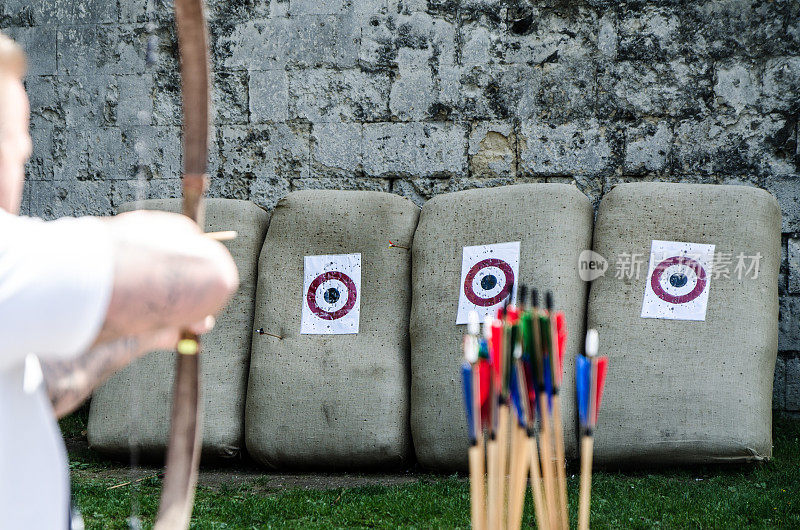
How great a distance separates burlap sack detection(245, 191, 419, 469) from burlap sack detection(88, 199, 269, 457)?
8cm

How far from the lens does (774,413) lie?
321 cm

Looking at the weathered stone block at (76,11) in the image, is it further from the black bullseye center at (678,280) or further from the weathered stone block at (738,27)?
the black bullseye center at (678,280)

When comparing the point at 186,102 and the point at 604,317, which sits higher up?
the point at 186,102

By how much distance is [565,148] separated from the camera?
3400 mm

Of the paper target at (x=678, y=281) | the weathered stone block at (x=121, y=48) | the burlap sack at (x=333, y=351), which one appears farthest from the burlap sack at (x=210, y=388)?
the paper target at (x=678, y=281)

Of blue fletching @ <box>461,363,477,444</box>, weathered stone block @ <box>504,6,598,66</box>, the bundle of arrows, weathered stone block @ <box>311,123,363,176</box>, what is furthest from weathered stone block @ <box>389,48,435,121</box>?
blue fletching @ <box>461,363,477,444</box>

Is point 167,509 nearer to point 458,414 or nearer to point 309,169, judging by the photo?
point 458,414

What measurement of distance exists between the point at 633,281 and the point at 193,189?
2090 millimetres

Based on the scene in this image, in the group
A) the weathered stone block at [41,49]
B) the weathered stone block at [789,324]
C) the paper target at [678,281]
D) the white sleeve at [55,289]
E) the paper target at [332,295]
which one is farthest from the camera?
the weathered stone block at [41,49]

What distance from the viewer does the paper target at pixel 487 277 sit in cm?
278

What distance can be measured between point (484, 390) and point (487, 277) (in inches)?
66.4

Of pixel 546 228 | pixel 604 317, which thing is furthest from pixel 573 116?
pixel 604 317

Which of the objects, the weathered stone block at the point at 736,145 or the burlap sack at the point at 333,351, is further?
the weathered stone block at the point at 736,145

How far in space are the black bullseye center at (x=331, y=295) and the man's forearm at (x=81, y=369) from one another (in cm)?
220
